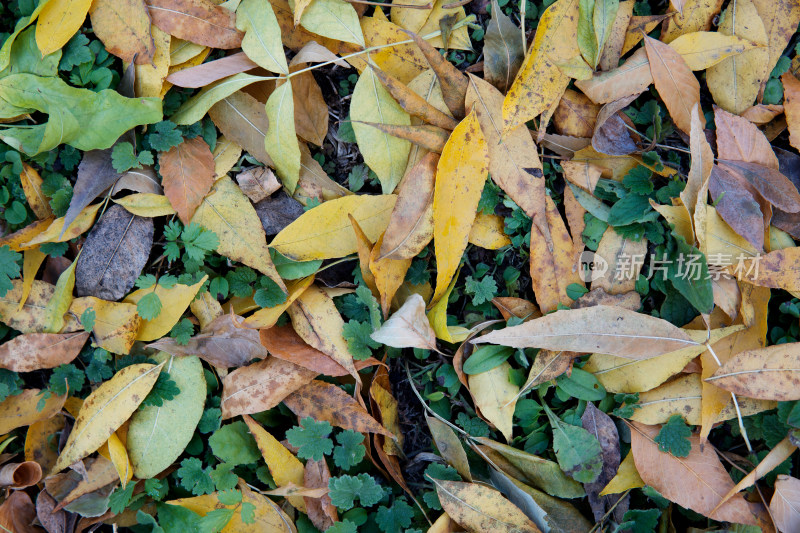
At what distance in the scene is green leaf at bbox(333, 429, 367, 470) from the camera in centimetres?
198

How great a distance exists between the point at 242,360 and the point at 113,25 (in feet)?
4.06

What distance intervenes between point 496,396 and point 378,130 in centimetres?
99

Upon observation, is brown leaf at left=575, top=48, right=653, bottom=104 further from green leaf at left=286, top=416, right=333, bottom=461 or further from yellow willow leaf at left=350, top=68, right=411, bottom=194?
green leaf at left=286, top=416, right=333, bottom=461

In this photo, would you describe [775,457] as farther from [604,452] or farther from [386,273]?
[386,273]

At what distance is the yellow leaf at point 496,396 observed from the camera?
78.7 inches

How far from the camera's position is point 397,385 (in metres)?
2.16

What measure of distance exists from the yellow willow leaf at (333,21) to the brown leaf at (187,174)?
0.57 metres

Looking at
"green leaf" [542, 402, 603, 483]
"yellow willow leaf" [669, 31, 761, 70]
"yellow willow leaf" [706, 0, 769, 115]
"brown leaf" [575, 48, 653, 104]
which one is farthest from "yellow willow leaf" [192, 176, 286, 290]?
"yellow willow leaf" [706, 0, 769, 115]

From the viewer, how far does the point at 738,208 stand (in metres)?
1.97

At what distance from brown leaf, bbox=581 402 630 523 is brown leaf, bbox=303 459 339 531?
888 mm

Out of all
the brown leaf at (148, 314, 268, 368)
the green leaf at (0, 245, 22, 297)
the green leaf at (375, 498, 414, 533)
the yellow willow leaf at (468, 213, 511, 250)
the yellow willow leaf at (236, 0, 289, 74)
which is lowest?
the green leaf at (375, 498, 414, 533)

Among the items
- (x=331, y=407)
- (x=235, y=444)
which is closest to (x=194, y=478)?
(x=235, y=444)

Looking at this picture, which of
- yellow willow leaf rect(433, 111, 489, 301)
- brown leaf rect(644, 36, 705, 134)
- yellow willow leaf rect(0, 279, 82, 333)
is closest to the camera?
yellow willow leaf rect(433, 111, 489, 301)

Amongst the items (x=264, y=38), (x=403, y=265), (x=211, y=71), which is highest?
(x=264, y=38)
